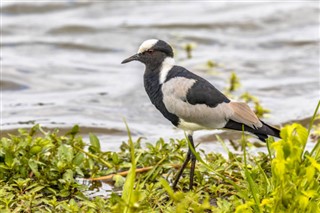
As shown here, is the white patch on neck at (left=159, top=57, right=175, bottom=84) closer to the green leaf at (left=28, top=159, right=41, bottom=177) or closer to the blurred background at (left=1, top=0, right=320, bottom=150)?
the green leaf at (left=28, top=159, right=41, bottom=177)

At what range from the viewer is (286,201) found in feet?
13.5

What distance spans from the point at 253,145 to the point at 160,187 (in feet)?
6.43

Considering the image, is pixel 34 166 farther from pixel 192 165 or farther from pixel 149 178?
pixel 192 165

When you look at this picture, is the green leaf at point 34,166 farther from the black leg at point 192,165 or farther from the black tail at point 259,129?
the black tail at point 259,129

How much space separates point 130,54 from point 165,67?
5.67 m

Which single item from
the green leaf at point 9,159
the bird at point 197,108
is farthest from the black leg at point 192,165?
the green leaf at point 9,159

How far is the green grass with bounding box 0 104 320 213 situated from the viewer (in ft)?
13.5

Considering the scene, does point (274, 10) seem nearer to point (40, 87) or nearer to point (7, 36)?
point (7, 36)

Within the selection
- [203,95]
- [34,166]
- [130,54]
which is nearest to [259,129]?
[203,95]

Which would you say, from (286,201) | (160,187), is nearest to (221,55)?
(160,187)

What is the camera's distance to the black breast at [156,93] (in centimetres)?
543

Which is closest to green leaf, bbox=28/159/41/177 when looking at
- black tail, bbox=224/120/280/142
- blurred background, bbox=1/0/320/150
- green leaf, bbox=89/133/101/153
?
green leaf, bbox=89/133/101/153

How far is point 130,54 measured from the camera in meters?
11.3

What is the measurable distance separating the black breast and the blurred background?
171 cm
